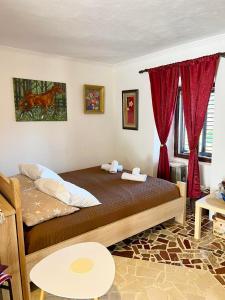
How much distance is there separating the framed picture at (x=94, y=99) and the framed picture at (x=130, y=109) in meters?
0.39

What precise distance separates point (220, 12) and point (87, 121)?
7.91ft

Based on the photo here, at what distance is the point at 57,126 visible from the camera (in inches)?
137

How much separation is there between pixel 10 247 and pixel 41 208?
361 mm

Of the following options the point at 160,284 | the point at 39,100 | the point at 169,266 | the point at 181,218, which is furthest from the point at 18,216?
the point at 39,100

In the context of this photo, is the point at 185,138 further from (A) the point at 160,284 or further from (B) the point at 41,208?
(B) the point at 41,208

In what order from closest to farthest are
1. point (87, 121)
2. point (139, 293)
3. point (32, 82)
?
→ 1. point (139, 293)
2. point (32, 82)
3. point (87, 121)

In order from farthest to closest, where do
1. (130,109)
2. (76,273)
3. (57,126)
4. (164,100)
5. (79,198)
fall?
(130,109) → (57,126) → (164,100) → (79,198) → (76,273)

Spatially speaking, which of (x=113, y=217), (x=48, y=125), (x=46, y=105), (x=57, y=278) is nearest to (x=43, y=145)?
(x=48, y=125)

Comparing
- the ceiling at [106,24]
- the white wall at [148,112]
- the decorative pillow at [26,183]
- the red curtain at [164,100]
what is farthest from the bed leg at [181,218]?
the ceiling at [106,24]

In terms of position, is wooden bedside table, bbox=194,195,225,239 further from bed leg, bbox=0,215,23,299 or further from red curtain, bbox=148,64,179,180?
bed leg, bbox=0,215,23,299

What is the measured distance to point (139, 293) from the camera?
171cm

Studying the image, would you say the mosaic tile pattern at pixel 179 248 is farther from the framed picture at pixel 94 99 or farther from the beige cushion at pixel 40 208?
the framed picture at pixel 94 99

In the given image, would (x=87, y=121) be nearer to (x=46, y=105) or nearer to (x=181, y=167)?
(x=46, y=105)

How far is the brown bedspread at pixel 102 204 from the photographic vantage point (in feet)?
5.51
